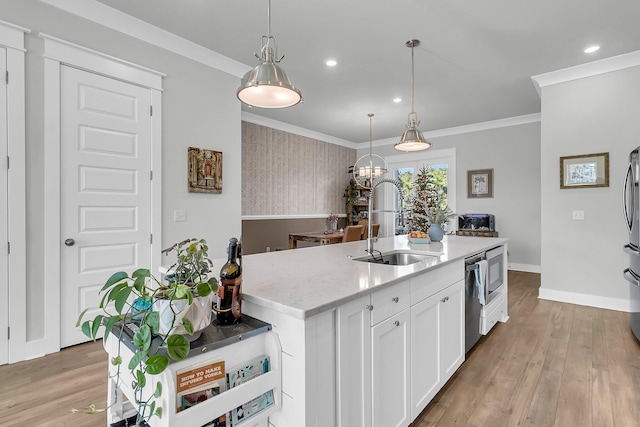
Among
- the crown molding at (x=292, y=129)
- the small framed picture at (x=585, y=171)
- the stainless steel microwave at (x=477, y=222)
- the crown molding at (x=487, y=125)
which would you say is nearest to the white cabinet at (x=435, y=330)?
the small framed picture at (x=585, y=171)

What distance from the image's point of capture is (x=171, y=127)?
10.4 ft

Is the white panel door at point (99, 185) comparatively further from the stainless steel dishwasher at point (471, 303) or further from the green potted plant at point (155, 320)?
the stainless steel dishwasher at point (471, 303)

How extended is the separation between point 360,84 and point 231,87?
5.54ft

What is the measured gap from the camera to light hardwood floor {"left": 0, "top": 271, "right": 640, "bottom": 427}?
1.77 metres

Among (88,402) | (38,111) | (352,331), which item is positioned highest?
(38,111)

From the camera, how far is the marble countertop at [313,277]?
43.3 inches

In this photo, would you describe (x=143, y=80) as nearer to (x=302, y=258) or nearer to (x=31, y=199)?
(x=31, y=199)

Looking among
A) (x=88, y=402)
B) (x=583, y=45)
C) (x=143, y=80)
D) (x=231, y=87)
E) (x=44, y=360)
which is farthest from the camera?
(x=231, y=87)

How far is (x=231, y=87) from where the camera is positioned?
369 centimetres

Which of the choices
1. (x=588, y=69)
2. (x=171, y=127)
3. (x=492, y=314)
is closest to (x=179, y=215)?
(x=171, y=127)

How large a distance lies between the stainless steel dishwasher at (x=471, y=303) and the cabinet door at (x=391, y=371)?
95 centimetres

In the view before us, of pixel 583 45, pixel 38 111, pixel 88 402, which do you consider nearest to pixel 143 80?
pixel 38 111

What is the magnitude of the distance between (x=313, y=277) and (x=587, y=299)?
13.1ft

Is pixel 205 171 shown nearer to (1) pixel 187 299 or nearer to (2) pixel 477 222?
(1) pixel 187 299
